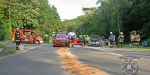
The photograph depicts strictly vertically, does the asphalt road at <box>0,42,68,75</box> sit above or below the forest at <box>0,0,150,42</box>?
below

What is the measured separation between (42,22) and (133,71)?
83813 mm

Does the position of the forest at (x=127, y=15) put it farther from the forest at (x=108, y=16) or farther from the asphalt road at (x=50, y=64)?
the asphalt road at (x=50, y=64)

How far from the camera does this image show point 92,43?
44906mm

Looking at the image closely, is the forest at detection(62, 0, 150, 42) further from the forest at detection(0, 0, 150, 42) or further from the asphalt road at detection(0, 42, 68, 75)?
the asphalt road at detection(0, 42, 68, 75)

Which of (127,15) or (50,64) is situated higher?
(127,15)

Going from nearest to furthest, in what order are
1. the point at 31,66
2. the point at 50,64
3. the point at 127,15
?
the point at 31,66, the point at 50,64, the point at 127,15

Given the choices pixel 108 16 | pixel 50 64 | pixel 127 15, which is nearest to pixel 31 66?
pixel 50 64

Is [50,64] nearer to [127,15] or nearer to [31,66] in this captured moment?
[31,66]

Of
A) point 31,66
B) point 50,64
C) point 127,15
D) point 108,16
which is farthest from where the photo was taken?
point 108,16

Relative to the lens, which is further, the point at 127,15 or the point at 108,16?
the point at 108,16

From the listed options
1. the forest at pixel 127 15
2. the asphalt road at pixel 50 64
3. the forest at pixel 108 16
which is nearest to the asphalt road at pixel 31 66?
the asphalt road at pixel 50 64

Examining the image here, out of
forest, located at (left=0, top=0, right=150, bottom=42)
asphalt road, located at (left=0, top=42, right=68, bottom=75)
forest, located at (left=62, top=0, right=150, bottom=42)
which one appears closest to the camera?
asphalt road, located at (left=0, top=42, right=68, bottom=75)

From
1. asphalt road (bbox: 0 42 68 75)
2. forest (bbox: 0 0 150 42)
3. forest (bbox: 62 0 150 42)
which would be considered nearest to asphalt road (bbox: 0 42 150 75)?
asphalt road (bbox: 0 42 68 75)

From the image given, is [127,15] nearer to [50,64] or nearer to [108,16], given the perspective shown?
[108,16]
